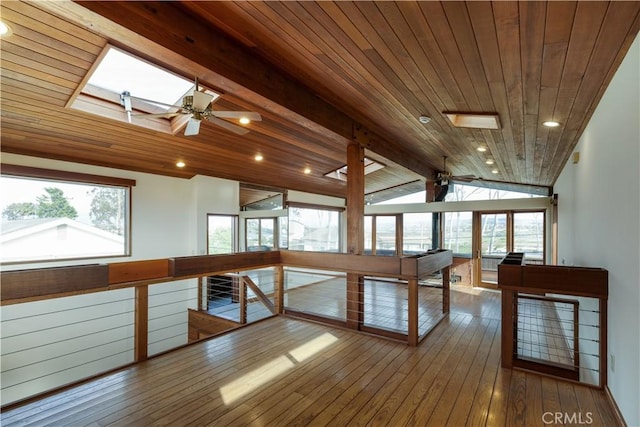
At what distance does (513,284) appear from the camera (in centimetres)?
295

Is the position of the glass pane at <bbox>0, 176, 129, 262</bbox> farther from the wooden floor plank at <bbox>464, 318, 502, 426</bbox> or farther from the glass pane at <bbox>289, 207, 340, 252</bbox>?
the wooden floor plank at <bbox>464, 318, 502, 426</bbox>

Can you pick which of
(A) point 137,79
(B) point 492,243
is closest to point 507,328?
(A) point 137,79

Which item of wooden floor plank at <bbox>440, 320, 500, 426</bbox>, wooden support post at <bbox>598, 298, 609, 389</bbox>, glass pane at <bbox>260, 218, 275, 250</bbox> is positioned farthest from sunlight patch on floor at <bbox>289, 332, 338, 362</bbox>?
glass pane at <bbox>260, 218, 275, 250</bbox>

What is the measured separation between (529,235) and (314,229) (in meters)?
5.09

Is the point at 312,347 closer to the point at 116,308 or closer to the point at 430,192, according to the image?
the point at 116,308

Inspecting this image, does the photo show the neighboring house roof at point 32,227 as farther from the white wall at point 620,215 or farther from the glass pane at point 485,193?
the glass pane at point 485,193

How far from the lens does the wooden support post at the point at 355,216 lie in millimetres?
4367

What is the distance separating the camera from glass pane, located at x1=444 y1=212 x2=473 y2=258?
7770mm

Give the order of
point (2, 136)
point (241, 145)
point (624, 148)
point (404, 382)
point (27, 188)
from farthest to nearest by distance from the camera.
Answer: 1. point (241, 145)
2. point (27, 188)
3. point (2, 136)
4. point (404, 382)
5. point (624, 148)

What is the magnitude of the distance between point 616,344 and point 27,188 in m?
6.90

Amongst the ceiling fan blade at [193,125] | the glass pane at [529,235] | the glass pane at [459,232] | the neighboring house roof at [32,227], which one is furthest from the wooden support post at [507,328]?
the neighboring house roof at [32,227]

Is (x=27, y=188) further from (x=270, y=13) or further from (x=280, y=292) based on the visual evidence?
(x=270, y=13)

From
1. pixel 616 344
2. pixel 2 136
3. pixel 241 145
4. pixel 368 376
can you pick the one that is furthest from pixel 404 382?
pixel 2 136

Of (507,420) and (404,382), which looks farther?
(404,382)
